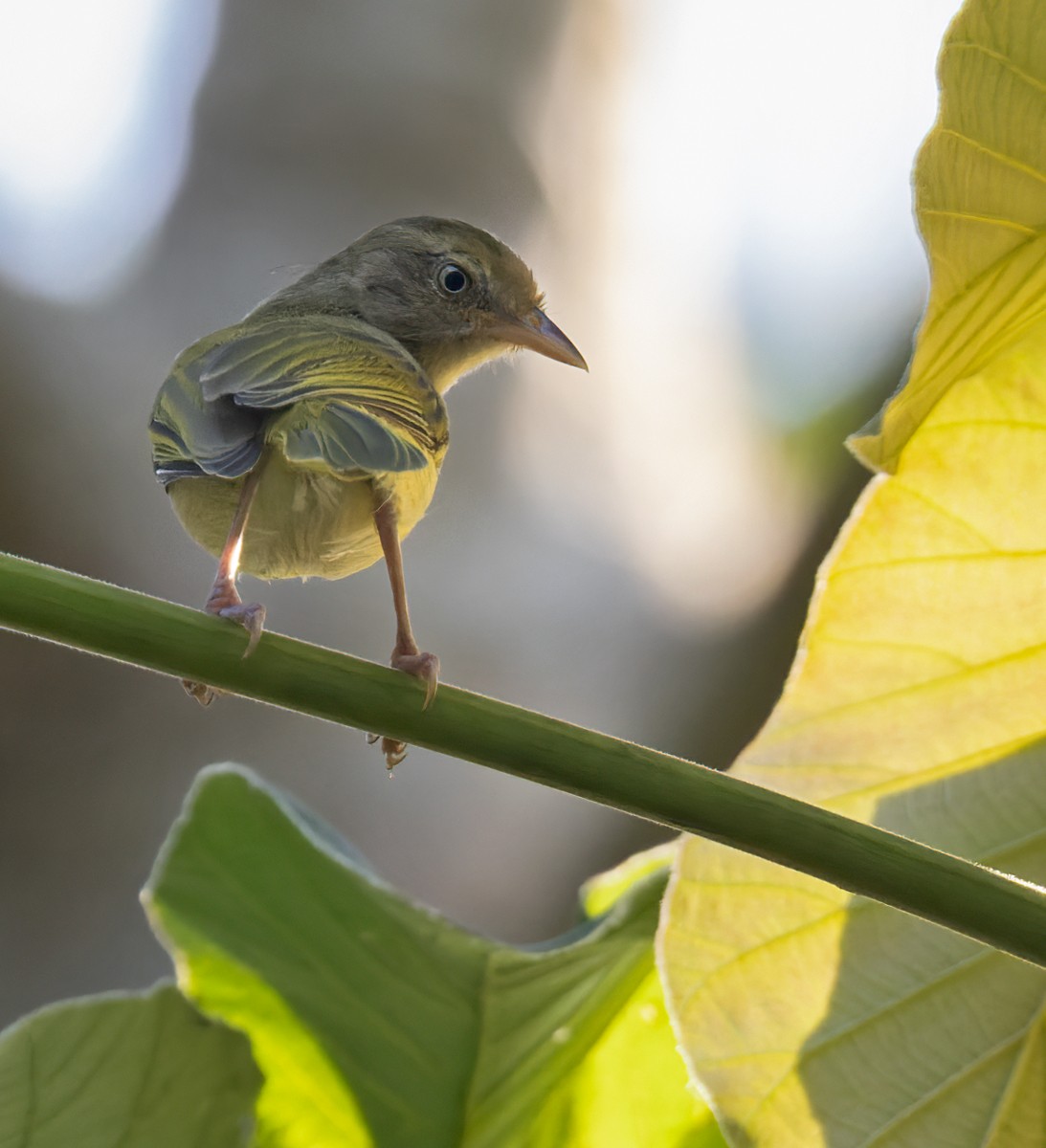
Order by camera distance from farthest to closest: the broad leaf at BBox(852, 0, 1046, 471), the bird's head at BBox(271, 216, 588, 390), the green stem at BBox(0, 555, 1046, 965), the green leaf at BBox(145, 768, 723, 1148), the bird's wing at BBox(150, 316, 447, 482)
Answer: the bird's head at BBox(271, 216, 588, 390) < the green leaf at BBox(145, 768, 723, 1148) < the bird's wing at BBox(150, 316, 447, 482) < the broad leaf at BBox(852, 0, 1046, 471) < the green stem at BBox(0, 555, 1046, 965)

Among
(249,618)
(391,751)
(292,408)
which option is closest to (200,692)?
(391,751)

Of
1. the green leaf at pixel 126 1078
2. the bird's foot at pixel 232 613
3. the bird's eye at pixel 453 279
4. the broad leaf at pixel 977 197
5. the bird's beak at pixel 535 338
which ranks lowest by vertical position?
the green leaf at pixel 126 1078

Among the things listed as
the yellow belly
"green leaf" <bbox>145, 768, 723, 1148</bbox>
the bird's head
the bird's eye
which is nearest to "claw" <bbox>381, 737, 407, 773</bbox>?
"green leaf" <bbox>145, 768, 723, 1148</bbox>

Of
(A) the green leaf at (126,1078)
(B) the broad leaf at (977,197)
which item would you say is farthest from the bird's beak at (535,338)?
(A) the green leaf at (126,1078)

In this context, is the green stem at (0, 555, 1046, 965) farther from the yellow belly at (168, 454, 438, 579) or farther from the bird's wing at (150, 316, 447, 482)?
the yellow belly at (168, 454, 438, 579)

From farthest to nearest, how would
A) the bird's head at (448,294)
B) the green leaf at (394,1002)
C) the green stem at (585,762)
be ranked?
the bird's head at (448,294)
the green leaf at (394,1002)
the green stem at (585,762)

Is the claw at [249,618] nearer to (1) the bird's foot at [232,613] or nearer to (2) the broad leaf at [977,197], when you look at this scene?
(1) the bird's foot at [232,613]

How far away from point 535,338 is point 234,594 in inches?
36.6

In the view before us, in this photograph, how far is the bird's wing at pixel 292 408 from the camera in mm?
1104

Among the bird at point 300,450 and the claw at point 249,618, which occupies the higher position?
the bird at point 300,450

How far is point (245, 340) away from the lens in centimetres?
135

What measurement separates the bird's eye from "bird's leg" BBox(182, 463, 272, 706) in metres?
0.73

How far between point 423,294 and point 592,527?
7.00ft

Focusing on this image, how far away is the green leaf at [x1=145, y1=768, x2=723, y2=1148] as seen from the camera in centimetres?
123
